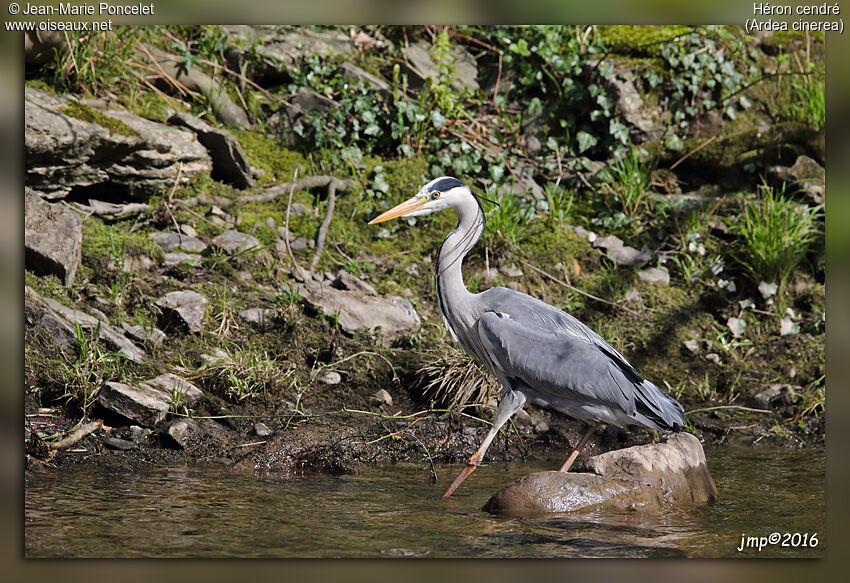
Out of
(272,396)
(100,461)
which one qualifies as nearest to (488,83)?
(272,396)

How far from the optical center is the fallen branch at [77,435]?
4.75 metres

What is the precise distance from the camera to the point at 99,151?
21.2 ft

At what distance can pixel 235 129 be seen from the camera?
787 centimetres

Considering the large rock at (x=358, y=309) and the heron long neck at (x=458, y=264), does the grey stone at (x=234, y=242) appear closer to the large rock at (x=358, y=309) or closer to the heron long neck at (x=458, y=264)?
the large rock at (x=358, y=309)

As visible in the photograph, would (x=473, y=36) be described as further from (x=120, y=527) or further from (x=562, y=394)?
(x=120, y=527)

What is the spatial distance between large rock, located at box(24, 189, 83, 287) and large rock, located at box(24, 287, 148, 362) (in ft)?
0.92

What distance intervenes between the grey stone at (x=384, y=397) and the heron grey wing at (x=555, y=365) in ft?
3.80

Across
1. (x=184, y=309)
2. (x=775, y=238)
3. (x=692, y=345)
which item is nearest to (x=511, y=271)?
(x=692, y=345)

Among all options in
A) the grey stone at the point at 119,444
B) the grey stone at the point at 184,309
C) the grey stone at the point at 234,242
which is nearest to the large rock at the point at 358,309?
the grey stone at the point at 234,242

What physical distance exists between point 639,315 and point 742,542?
3.42 metres

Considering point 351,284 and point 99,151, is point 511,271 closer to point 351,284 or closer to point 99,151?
point 351,284

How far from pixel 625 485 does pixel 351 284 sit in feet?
10.1

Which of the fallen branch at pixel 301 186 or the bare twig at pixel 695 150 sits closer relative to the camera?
the fallen branch at pixel 301 186

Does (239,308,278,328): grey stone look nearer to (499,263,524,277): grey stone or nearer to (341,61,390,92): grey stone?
(499,263,524,277): grey stone
